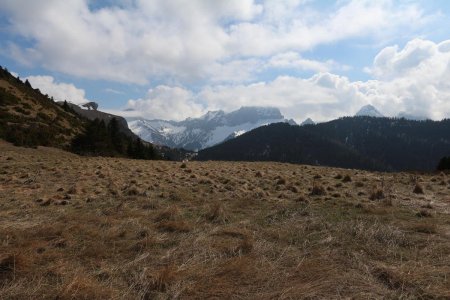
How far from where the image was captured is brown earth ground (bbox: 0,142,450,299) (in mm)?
6547

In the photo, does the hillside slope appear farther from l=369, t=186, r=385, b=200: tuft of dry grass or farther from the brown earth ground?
l=369, t=186, r=385, b=200: tuft of dry grass

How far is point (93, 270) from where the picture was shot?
24.4 feet

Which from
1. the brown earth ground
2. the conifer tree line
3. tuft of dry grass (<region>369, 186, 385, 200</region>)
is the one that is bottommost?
the brown earth ground

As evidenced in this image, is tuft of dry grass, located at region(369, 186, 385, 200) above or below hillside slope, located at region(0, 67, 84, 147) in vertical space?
below

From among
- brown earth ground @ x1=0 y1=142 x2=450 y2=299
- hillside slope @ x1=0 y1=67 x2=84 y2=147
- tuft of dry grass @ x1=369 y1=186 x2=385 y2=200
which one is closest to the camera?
brown earth ground @ x1=0 y1=142 x2=450 y2=299

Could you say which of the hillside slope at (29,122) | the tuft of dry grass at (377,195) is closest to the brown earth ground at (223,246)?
the tuft of dry grass at (377,195)

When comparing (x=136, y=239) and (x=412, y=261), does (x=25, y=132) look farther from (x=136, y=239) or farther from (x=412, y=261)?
(x=412, y=261)

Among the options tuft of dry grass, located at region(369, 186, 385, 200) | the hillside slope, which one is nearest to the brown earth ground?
tuft of dry grass, located at region(369, 186, 385, 200)

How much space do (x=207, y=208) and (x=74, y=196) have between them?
244 inches

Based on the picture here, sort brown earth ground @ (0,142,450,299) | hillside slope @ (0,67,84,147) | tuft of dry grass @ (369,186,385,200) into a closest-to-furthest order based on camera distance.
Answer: brown earth ground @ (0,142,450,299) < tuft of dry grass @ (369,186,385,200) < hillside slope @ (0,67,84,147)

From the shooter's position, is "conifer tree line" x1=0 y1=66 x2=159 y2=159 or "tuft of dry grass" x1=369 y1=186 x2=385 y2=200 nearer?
"tuft of dry grass" x1=369 y1=186 x2=385 y2=200

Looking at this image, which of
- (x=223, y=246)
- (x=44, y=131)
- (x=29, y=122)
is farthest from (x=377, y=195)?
(x=29, y=122)

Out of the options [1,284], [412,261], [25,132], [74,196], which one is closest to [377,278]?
[412,261]

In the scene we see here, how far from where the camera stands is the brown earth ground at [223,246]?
6547mm
